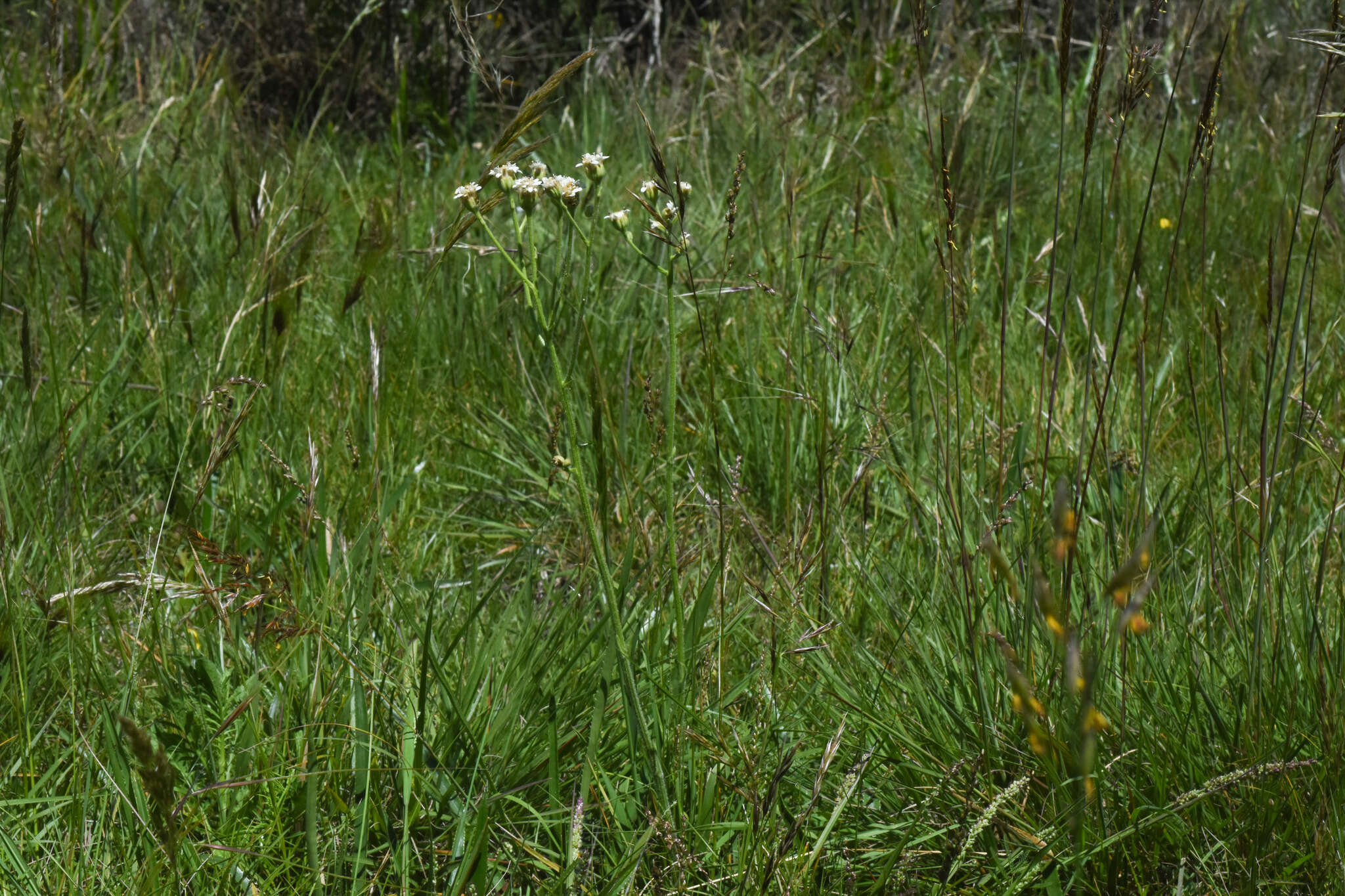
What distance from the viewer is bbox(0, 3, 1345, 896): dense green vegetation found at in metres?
1.08

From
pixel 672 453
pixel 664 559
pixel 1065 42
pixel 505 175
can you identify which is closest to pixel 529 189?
pixel 505 175

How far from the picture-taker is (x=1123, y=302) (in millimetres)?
1026

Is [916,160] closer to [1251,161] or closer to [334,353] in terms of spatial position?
[1251,161]

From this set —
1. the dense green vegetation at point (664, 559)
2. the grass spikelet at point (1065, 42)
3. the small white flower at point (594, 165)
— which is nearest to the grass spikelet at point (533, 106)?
the dense green vegetation at point (664, 559)

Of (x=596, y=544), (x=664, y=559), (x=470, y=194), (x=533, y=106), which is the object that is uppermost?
(x=533, y=106)

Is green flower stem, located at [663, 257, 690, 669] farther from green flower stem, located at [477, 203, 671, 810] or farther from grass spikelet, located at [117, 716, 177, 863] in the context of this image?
grass spikelet, located at [117, 716, 177, 863]

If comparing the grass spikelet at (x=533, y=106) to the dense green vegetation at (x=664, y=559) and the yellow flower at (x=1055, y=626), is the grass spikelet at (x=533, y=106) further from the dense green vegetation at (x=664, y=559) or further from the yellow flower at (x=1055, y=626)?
the yellow flower at (x=1055, y=626)

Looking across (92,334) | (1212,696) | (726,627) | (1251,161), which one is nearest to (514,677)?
(726,627)

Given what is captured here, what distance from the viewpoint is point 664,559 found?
1.59m

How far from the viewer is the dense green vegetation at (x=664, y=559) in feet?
3.56

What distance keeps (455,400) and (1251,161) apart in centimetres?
282

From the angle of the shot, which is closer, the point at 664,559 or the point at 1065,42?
the point at 1065,42

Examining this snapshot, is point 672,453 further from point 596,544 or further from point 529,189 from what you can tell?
point 529,189

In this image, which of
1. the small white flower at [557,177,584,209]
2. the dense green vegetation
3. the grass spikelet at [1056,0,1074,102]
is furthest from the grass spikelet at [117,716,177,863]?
the grass spikelet at [1056,0,1074,102]
